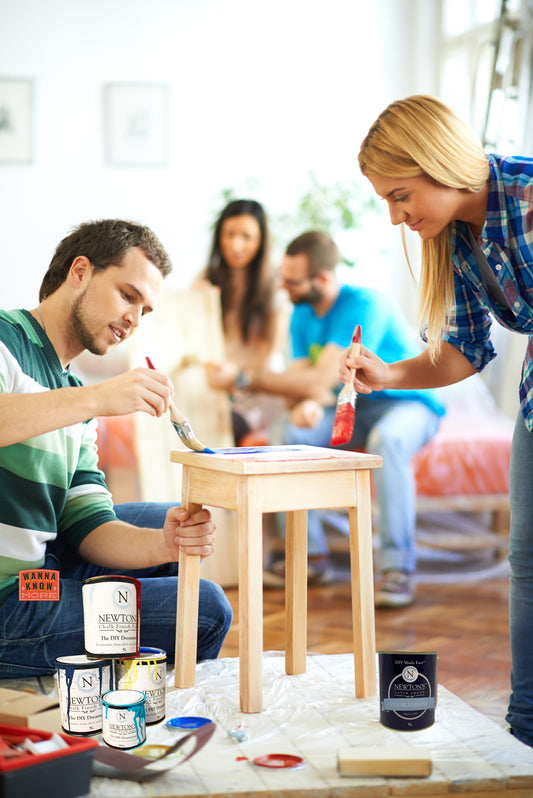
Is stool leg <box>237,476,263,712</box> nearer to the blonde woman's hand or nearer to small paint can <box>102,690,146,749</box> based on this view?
small paint can <box>102,690,146,749</box>

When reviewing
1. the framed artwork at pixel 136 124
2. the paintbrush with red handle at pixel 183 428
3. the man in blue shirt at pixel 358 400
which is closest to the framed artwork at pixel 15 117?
the framed artwork at pixel 136 124

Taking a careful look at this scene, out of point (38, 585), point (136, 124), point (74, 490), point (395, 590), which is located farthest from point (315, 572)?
point (136, 124)

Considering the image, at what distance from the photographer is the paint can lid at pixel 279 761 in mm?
1219

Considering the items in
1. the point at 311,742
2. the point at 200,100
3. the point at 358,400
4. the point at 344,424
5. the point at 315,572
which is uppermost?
→ the point at 200,100

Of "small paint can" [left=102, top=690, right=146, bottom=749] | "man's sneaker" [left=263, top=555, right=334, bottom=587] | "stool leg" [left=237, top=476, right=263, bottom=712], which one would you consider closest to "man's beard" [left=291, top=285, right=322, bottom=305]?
"man's sneaker" [left=263, top=555, right=334, bottom=587]

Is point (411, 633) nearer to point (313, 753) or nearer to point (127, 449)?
point (313, 753)

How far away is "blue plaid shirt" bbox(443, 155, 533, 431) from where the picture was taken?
1331 mm

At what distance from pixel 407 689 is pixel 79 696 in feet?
1.61

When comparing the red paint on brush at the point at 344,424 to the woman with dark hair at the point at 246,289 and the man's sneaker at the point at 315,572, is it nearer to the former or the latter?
the man's sneaker at the point at 315,572

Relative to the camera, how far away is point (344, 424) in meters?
1.54

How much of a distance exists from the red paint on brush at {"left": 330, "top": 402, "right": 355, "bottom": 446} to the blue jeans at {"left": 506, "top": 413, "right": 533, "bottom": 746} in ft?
0.91

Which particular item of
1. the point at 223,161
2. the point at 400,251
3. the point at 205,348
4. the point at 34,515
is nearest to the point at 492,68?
the point at 400,251

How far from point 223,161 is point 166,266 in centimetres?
272

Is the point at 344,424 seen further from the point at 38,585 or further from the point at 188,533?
the point at 38,585
